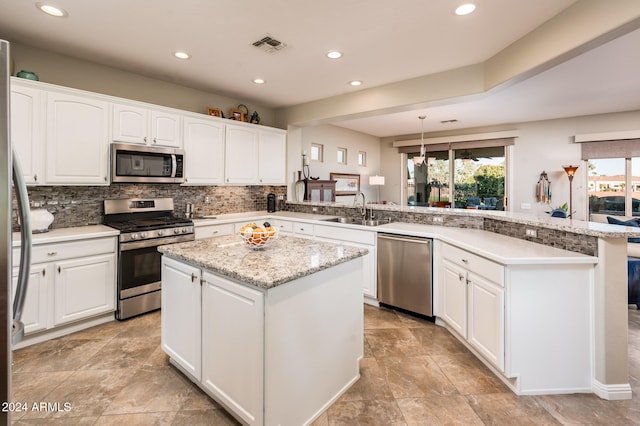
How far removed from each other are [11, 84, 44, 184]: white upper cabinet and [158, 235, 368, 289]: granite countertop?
1.67 meters

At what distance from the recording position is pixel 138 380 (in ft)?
7.03

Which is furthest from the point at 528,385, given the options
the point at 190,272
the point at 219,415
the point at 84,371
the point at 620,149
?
the point at 620,149

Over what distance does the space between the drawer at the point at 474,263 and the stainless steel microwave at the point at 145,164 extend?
3.11m

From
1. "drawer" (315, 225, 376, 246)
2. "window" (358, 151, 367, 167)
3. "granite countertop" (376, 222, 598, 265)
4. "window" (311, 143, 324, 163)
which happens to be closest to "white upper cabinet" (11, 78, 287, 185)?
"drawer" (315, 225, 376, 246)

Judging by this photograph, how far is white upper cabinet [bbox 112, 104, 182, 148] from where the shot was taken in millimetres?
3226

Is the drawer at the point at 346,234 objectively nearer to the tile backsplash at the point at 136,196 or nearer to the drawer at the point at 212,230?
the drawer at the point at 212,230

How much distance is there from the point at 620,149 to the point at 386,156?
183 inches

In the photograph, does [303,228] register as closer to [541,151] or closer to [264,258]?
[264,258]

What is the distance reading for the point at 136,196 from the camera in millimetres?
3703

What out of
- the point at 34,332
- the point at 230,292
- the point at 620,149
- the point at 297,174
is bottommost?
the point at 34,332

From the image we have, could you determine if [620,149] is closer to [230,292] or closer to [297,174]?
[297,174]

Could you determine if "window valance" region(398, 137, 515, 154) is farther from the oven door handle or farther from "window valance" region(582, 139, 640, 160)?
the oven door handle

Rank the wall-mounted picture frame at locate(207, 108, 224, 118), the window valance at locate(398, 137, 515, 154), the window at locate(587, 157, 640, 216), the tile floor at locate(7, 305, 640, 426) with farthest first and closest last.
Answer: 1. the window valance at locate(398, 137, 515, 154)
2. the window at locate(587, 157, 640, 216)
3. the wall-mounted picture frame at locate(207, 108, 224, 118)
4. the tile floor at locate(7, 305, 640, 426)

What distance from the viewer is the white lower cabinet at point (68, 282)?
101 inches
